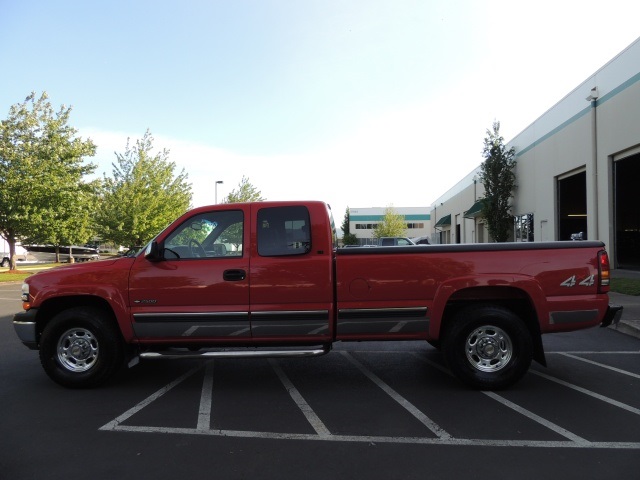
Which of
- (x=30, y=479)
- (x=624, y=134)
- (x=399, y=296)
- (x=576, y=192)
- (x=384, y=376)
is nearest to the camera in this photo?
(x=30, y=479)

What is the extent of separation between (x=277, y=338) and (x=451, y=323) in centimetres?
192

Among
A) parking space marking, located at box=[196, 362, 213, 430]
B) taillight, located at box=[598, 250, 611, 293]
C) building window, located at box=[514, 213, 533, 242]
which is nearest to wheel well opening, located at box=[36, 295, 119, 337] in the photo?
parking space marking, located at box=[196, 362, 213, 430]

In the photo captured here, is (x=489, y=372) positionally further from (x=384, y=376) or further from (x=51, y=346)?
(x=51, y=346)

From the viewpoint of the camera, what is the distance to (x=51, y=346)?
209 inches

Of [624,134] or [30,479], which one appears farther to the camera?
[624,134]

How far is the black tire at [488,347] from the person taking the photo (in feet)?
16.8

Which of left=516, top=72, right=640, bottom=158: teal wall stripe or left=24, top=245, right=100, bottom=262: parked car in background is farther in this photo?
left=24, top=245, right=100, bottom=262: parked car in background

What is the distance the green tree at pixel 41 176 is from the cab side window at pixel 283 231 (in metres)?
21.5

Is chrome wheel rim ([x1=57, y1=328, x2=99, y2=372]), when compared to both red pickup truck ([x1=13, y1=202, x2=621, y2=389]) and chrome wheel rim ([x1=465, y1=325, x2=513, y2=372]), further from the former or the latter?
chrome wheel rim ([x1=465, y1=325, x2=513, y2=372])

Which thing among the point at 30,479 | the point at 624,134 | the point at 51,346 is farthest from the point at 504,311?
the point at 624,134

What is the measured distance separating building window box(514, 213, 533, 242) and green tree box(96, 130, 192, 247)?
2108 cm

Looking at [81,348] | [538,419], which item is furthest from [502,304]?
[81,348]

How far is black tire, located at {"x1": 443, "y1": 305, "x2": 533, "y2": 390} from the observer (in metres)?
5.11

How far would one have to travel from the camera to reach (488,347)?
521 centimetres
